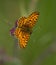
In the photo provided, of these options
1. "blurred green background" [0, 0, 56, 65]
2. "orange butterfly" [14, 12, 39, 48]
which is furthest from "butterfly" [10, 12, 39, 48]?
"blurred green background" [0, 0, 56, 65]

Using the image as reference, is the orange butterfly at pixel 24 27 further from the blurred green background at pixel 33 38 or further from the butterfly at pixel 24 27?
the blurred green background at pixel 33 38

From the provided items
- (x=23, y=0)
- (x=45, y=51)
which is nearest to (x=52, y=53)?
(x=45, y=51)

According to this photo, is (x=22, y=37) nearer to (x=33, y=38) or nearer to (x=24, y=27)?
(x=24, y=27)

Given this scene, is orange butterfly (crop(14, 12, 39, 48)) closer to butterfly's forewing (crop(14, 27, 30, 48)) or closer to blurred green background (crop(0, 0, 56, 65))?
butterfly's forewing (crop(14, 27, 30, 48))

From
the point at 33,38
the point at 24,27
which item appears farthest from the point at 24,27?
the point at 33,38

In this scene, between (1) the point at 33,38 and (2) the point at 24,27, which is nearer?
(2) the point at 24,27

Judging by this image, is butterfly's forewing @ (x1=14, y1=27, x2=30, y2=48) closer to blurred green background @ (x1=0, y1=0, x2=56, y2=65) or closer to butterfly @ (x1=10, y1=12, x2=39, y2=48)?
butterfly @ (x1=10, y1=12, x2=39, y2=48)

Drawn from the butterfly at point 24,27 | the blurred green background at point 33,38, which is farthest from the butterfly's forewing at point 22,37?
the blurred green background at point 33,38

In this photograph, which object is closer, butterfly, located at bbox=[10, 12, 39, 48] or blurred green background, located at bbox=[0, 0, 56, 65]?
butterfly, located at bbox=[10, 12, 39, 48]
